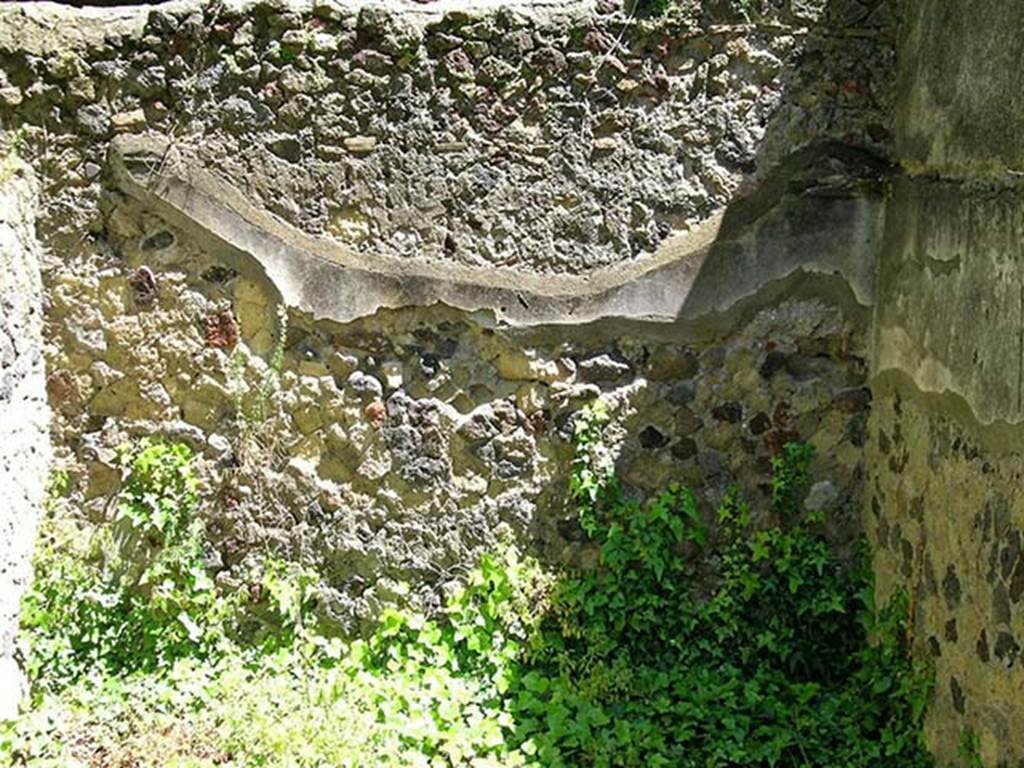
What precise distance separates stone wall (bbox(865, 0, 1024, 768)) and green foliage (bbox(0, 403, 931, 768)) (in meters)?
0.35

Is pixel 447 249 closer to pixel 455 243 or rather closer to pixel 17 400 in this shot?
pixel 455 243

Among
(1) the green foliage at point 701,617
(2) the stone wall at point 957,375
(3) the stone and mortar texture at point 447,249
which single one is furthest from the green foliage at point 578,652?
(2) the stone wall at point 957,375

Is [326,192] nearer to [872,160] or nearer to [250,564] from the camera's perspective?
[250,564]

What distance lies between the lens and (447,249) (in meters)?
4.75

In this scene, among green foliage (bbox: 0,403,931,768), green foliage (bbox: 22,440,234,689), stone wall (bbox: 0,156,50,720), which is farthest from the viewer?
green foliage (bbox: 22,440,234,689)

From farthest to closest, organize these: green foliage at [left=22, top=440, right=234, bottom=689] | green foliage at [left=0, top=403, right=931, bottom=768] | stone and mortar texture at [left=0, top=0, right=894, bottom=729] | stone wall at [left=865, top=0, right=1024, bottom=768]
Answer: green foliage at [left=22, top=440, right=234, bottom=689] → stone and mortar texture at [left=0, top=0, right=894, bottom=729] → green foliage at [left=0, top=403, right=931, bottom=768] → stone wall at [left=865, top=0, right=1024, bottom=768]

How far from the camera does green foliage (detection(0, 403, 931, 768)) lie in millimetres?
4355

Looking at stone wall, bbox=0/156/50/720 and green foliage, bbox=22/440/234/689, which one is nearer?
stone wall, bbox=0/156/50/720

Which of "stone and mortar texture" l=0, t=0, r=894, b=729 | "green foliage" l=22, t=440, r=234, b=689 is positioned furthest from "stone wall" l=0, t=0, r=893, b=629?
"green foliage" l=22, t=440, r=234, b=689

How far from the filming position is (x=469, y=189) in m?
4.74

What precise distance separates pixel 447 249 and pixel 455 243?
39 mm

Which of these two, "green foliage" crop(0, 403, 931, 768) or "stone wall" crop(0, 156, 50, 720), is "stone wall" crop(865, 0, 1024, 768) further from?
"stone wall" crop(0, 156, 50, 720)

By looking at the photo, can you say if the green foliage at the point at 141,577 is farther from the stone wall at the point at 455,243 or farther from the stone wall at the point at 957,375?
the stone wall at the point at 957,375

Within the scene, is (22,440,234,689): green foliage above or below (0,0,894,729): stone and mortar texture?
below
